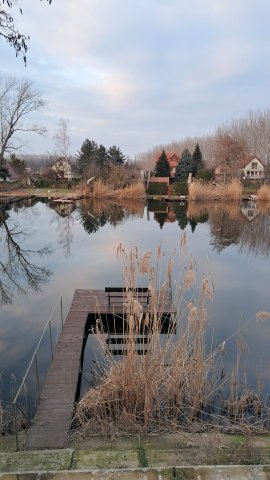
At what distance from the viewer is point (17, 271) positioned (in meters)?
11.0

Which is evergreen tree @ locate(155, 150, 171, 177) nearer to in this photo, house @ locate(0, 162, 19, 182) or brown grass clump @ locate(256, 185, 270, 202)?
brown grass clump @ locate(256, 185, 270, 202)

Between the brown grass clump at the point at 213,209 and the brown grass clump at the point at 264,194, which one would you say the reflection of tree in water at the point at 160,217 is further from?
the brown grass clump at the point at 264,194

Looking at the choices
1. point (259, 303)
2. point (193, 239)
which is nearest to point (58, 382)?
point (259, 303)

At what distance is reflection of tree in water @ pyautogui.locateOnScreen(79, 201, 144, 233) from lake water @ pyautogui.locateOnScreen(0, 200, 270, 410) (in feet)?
0.19

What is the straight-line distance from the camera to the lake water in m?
6.72

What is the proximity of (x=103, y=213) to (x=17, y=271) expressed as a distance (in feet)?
42.8

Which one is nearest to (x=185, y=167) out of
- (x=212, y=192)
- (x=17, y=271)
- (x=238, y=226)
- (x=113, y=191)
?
(x=212, y=192)

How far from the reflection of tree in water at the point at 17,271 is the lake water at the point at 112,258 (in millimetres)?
25

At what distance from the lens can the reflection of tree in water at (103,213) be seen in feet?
66.9

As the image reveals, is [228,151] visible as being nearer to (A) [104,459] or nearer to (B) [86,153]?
(B) [86,153]

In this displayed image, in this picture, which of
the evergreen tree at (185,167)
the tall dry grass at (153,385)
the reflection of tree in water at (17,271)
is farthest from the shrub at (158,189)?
the tall dry grass at (153,385)

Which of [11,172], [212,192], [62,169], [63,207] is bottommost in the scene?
[63,207]

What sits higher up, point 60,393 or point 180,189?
point 180,189

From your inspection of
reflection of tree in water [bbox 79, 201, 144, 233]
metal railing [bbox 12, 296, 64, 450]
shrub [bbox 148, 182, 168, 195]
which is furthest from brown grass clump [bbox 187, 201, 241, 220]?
metal railing [bbox 12, 296, 64, 450]
